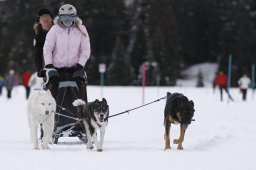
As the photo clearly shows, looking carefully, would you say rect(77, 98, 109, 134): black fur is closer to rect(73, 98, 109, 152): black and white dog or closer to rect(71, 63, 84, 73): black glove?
rect(73, 98, 109, 152): black and white dog

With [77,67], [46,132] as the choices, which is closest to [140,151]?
[46,132]

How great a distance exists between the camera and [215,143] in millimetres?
10000

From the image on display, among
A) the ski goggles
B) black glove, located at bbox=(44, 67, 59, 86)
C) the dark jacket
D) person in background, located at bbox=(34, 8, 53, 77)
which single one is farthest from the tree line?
the ski goggles

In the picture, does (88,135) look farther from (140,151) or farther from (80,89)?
(80,89)

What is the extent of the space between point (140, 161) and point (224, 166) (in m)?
1.04

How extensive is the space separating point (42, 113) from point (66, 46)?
1270mm

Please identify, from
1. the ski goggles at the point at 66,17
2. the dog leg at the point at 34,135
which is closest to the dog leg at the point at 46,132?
the dog leg at the point at 34,135

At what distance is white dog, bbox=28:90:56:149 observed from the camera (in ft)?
27.6

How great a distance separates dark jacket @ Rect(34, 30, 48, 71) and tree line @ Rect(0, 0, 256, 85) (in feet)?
166

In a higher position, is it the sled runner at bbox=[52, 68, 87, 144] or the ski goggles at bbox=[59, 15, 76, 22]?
the ski goggles at bbox=[59, 15, 76, 22]

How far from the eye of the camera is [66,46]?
30.1 ft

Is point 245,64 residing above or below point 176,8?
below

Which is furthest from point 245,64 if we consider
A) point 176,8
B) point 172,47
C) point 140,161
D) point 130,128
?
point 140,161

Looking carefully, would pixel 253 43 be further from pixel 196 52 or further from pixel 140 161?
pixel 140 161
